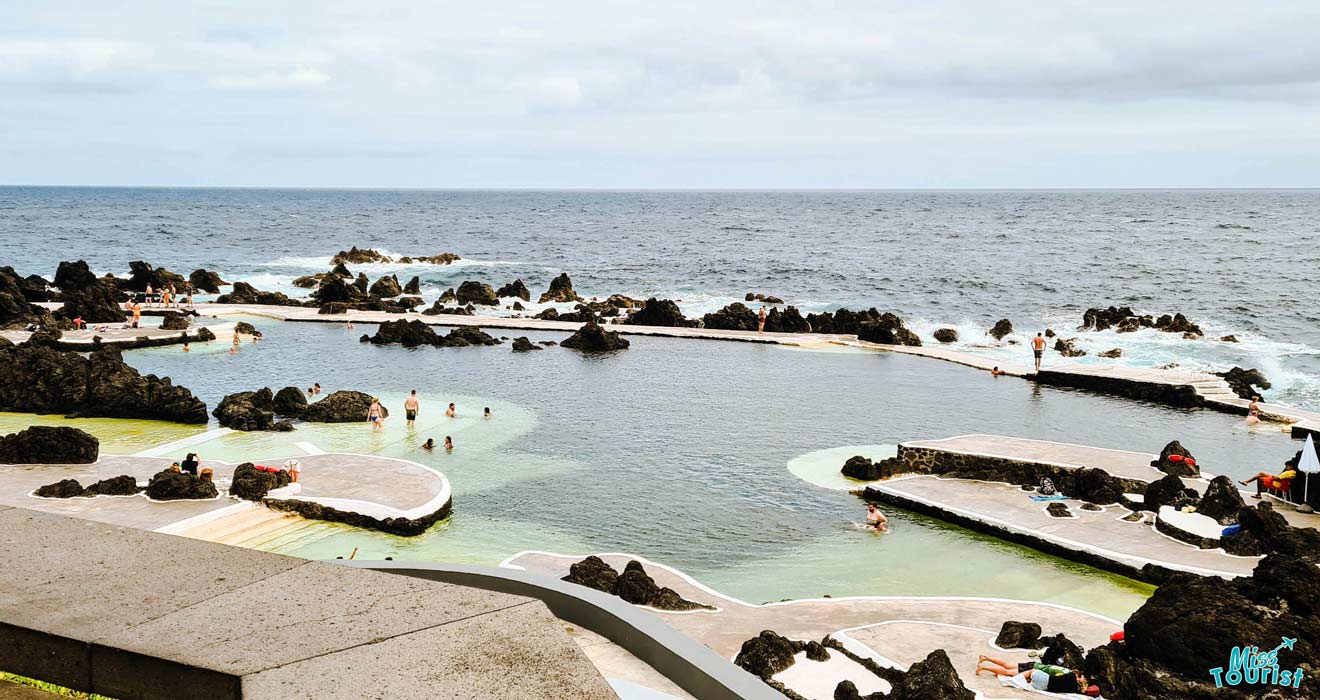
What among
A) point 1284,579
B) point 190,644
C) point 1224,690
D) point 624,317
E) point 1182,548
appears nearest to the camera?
point 190,644

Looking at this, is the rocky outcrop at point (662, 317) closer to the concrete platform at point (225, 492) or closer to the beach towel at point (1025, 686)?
the concrete platform at point (225, 492)

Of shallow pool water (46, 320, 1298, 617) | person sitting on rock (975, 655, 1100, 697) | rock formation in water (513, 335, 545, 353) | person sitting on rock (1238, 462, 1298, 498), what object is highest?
person sitting on rock (1238, 462, 1298, 498)

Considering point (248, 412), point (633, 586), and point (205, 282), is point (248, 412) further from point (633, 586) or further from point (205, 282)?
point (205, 282)

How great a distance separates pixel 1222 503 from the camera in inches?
861

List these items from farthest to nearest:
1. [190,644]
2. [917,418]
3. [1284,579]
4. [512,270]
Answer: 1. [512,270]
2. [917,418]
3. [1284,579]
4. [190,644]

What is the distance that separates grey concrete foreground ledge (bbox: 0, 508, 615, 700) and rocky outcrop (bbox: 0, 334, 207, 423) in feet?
95.4

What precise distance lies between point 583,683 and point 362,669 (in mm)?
1026

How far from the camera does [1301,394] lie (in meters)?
44.0

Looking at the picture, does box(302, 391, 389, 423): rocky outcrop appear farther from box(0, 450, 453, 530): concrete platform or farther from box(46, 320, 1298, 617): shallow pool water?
box(0, 450, 453, 530): concrete platform

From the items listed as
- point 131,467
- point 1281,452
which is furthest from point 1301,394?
point 131,467

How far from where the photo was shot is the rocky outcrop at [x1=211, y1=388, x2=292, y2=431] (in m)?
31.6

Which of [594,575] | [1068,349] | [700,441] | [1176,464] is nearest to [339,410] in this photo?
[700,441]

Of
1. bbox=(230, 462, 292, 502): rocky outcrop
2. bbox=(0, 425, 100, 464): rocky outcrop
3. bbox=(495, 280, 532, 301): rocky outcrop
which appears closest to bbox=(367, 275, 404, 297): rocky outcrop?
bbox=(495, 280, 532, 301): rocky outcrop

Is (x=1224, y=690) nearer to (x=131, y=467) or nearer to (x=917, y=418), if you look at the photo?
(x=917, y=418)
